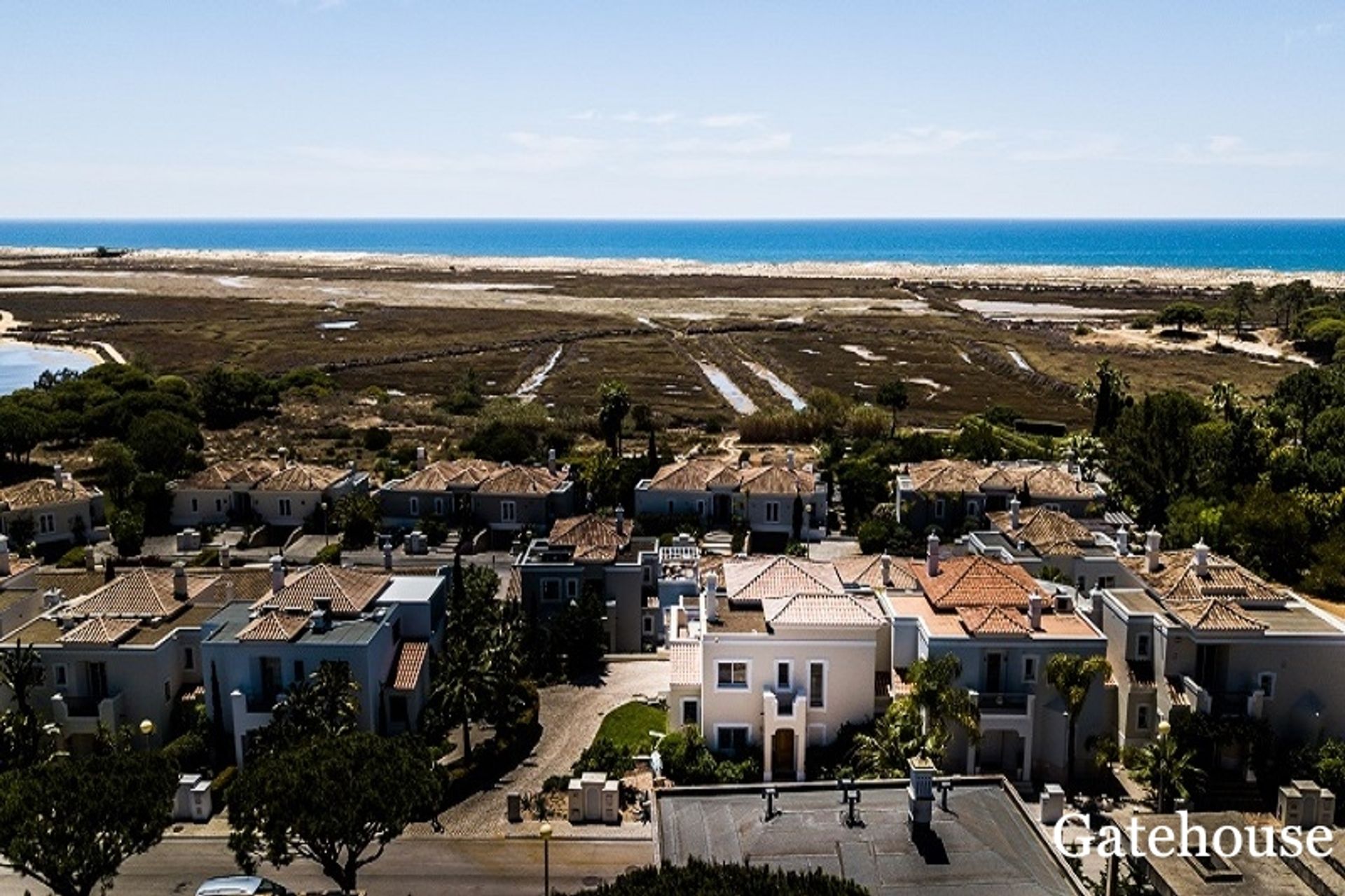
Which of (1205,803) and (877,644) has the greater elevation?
(877,644)

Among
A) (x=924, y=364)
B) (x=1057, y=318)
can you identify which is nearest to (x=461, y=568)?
(x=924, y=364)

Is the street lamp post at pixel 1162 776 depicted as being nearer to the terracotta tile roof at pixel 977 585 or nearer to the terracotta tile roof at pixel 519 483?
the terracotta tile roof at pixel 977 585

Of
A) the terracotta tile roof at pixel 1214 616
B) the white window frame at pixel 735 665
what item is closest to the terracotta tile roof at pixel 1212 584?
the terracotta tile roof at pixel 1214 616

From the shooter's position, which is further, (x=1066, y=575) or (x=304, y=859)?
(x=1066, y=575)

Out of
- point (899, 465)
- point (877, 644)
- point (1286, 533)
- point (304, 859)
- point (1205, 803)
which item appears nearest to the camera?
point (304, 859)

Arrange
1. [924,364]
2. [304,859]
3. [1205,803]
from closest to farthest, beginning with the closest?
1. [304,859]
2. [1205,803]
3. [924,364]

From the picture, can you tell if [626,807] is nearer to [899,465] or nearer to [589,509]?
[589,509]
